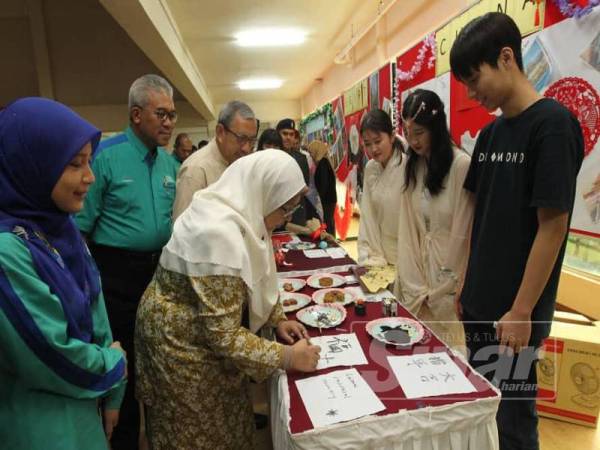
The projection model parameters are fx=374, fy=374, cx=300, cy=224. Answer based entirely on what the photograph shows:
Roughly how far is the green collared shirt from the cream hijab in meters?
0.54

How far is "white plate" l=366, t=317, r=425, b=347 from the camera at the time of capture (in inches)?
43.4

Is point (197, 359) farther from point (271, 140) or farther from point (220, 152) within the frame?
point (271, 140)

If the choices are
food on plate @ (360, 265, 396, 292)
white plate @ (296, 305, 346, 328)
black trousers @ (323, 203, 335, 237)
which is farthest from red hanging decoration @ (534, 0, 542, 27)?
black trousers @ (323, 203, 335, 237)

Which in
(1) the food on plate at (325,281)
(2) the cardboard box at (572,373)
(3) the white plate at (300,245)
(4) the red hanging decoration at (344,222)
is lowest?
(2) the cardboard box at (572,373)

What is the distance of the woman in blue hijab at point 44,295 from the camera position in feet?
2.30

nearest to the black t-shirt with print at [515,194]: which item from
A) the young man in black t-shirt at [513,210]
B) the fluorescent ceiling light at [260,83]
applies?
the young man in black t-shirt at [513,210]

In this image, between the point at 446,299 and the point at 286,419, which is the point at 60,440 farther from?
the point at 446,299

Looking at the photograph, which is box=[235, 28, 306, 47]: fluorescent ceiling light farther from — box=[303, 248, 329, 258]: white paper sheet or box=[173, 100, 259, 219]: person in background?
box=[303, 248, 329, 258]: white paper sheet

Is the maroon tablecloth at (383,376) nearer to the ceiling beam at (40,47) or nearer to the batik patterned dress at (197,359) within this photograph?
the batik patterned dress at (197,359)

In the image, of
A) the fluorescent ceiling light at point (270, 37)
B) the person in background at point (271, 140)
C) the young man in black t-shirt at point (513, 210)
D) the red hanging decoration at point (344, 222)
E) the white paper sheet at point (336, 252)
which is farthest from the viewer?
the red hanging decoration at point (344, 222)

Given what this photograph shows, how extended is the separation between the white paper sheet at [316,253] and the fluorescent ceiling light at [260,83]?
6.81 m

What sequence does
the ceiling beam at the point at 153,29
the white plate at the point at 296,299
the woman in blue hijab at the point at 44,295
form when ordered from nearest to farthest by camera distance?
the woman in blue hijab at the point at 44,295 < the white plate at the point at 296,299 < the ceiling beam at the point at 153,29

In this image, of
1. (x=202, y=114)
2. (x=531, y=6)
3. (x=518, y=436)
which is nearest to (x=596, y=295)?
(x=518, y=436)

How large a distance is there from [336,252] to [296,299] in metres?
0.71
